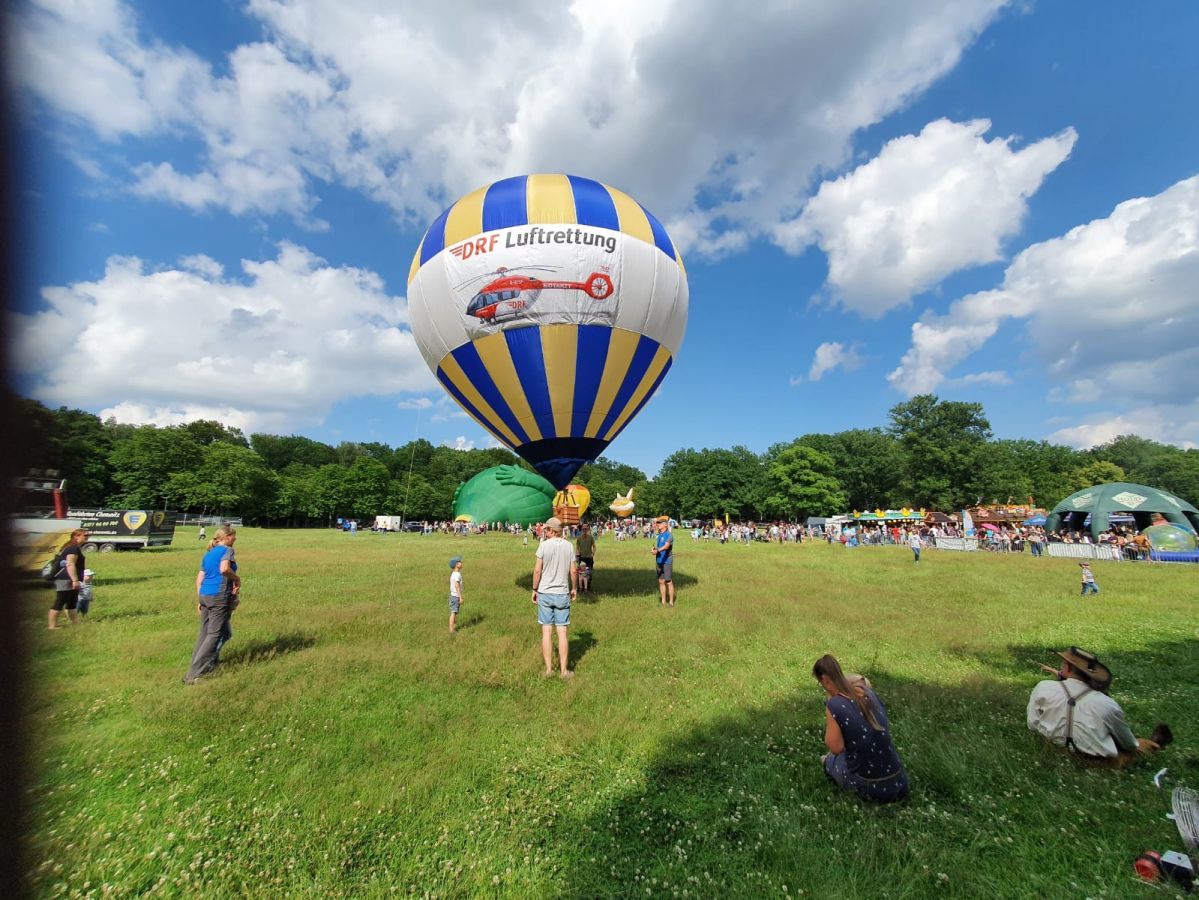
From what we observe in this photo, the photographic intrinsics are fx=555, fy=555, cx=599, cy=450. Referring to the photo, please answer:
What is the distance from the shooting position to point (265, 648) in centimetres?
856

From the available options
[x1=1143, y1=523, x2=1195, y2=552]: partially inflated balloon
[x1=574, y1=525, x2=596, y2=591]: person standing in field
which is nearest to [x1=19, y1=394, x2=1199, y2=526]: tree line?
[x1=1143, y1=523, x2=1195, y2=552]: partially inflated balloon

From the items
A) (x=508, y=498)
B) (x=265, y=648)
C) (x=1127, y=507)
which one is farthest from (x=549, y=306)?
(x=508, y=498)

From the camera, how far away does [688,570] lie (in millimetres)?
19766

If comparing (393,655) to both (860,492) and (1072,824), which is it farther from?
(860,492)

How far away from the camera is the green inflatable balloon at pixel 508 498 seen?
57.2 m

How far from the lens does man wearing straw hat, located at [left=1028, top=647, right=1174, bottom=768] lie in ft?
16.9

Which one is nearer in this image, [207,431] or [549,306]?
[207,431]

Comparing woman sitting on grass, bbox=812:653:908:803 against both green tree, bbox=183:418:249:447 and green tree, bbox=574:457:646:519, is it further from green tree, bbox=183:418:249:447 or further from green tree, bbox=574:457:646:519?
green tree, bbox=574:457:646:519

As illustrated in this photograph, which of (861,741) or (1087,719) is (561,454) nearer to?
(861,741)

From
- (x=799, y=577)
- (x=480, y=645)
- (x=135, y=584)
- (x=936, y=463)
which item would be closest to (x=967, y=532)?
(x=936, y=463)

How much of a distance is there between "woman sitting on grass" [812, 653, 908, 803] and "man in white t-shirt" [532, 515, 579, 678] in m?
3.62

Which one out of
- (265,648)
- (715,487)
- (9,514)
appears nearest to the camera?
(9,514)

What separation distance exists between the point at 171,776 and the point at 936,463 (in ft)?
262

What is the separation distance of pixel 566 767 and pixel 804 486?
3006 inches
